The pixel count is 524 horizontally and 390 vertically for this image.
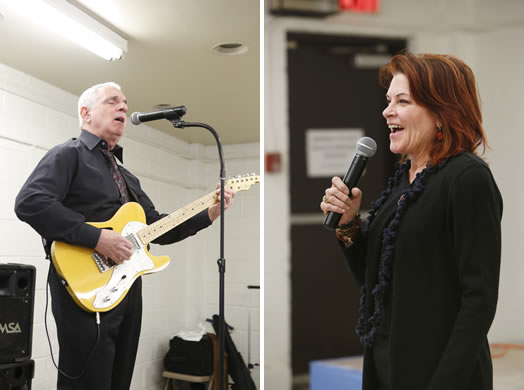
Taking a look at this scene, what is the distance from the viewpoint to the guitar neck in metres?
1.82

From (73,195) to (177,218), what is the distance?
1.24ft

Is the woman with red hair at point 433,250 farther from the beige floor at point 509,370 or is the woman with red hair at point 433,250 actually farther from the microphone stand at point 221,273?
the microphone stand at point 221,273

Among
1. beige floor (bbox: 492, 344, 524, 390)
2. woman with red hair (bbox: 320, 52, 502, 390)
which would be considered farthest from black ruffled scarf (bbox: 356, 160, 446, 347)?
beige floor (bbox: 492, 344, 524, 390)

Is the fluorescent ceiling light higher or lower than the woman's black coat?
higher

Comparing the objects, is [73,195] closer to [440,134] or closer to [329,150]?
[440,134]

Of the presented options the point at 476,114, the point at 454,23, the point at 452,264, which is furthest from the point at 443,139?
the point at 454,23

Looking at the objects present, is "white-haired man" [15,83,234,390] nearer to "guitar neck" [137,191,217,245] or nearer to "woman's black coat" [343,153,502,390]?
"guitar neck" [137,191,217,245]

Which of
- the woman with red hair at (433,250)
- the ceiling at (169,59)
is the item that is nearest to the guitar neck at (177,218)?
the ceiling at (169,59)

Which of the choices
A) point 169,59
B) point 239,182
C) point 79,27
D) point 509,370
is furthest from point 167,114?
point 509,370

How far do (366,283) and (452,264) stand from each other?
0.11 metres

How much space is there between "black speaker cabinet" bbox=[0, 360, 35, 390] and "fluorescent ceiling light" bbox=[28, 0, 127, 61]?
1.33 metres

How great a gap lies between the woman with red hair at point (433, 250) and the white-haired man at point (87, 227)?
109 cm

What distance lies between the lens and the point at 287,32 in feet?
0.71

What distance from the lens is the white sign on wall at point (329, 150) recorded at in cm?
21
